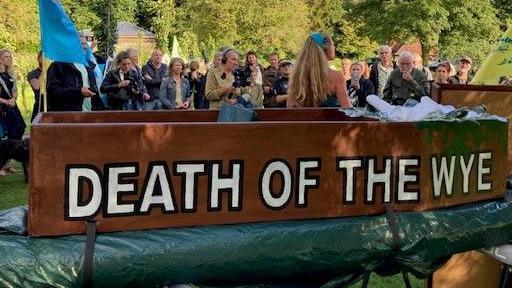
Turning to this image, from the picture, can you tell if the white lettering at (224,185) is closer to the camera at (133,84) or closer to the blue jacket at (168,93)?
the camera at (133,84)

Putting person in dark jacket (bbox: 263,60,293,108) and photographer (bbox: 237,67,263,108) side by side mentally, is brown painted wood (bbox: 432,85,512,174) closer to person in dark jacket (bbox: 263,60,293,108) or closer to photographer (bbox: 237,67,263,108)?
photographer (bbox: 237,67,263,108)

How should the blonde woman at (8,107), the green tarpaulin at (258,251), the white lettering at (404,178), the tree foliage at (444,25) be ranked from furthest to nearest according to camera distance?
the tree foliage at (444,25) → the blonde woman at (8,107) → the white lettering at (404,178) → the green tarpaulin at (258,251)

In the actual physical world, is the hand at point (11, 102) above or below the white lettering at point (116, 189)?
below

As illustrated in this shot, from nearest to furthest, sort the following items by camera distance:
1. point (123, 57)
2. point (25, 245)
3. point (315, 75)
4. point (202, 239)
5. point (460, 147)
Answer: point (25, 245), point (202, 239), point (460, 147), point (315, 75), point (123, 57)

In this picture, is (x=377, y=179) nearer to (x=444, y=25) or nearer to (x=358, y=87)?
(x=358, y=87)

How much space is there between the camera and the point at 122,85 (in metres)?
9.81

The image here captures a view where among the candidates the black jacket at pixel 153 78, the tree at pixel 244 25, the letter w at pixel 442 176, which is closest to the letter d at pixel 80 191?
the letter w at pixel 442 176

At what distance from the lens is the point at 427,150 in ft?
10.6

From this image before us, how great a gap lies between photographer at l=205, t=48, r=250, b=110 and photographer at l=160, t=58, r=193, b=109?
1941mm

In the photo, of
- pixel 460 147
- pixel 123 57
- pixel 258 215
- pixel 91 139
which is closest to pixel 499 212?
pixel 460 147

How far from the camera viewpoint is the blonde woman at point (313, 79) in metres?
4.56

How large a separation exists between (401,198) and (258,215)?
705 millimetres

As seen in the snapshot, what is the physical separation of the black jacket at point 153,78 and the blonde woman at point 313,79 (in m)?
7.29

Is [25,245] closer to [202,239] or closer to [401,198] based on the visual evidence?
[202,239]
